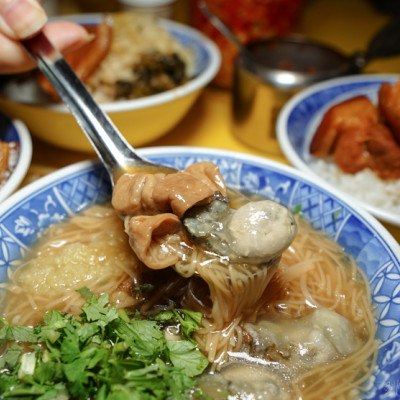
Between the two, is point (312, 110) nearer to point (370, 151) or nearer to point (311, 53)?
point (370, 151)

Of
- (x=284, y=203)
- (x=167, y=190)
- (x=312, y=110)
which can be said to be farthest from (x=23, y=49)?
(x=312, y=110)

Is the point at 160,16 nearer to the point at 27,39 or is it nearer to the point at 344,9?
the point at 27,39

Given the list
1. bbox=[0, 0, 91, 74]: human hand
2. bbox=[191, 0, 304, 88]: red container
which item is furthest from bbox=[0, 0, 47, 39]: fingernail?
bbox=[191, 0, 304, 88]: red container

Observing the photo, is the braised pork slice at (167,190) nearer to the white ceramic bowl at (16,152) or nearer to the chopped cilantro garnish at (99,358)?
the chopped cilantro garnish at (99,358)

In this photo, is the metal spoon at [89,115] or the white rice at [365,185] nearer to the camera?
the metal spoon at [89,115]

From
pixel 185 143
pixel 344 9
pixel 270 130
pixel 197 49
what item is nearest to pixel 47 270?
pixel 185 143

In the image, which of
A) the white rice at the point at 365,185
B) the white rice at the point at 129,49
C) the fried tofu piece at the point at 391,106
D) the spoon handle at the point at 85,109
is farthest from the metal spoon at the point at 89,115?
the fried tofu piece at the point at 391,106

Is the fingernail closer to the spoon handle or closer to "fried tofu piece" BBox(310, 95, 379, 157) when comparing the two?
the spoon handle
